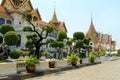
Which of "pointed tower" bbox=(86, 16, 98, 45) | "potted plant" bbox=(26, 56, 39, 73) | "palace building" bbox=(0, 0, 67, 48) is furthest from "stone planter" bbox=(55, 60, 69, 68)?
"pointed tower" bbox=(86, 16, 98, 45)

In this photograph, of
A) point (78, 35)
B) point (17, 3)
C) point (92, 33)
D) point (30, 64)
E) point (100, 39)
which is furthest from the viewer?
point (100, 39)

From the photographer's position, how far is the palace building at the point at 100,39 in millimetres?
72706

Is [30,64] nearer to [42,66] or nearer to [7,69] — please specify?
[42,66]

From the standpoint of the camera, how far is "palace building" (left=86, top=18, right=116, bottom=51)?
72.7 m

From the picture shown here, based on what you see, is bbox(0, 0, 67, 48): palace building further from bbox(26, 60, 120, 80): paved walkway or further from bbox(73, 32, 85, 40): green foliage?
bbox(26, 60, 120, 80): paved walkway

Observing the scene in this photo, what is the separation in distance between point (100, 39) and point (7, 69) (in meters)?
70.6

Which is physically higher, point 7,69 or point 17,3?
point 17,3

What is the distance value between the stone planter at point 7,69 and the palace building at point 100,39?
5863 cm

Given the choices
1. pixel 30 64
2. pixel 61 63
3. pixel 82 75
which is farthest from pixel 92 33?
pixel 30 64

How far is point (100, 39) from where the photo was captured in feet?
268

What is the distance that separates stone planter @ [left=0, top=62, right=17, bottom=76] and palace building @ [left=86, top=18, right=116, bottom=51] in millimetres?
58632

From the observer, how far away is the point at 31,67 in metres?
15.1

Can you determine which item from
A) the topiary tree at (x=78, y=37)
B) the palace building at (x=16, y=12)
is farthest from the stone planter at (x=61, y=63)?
the palace building at (x=16, y=12)

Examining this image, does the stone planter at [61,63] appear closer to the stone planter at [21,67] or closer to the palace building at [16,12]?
the stone planter at [21,67]
